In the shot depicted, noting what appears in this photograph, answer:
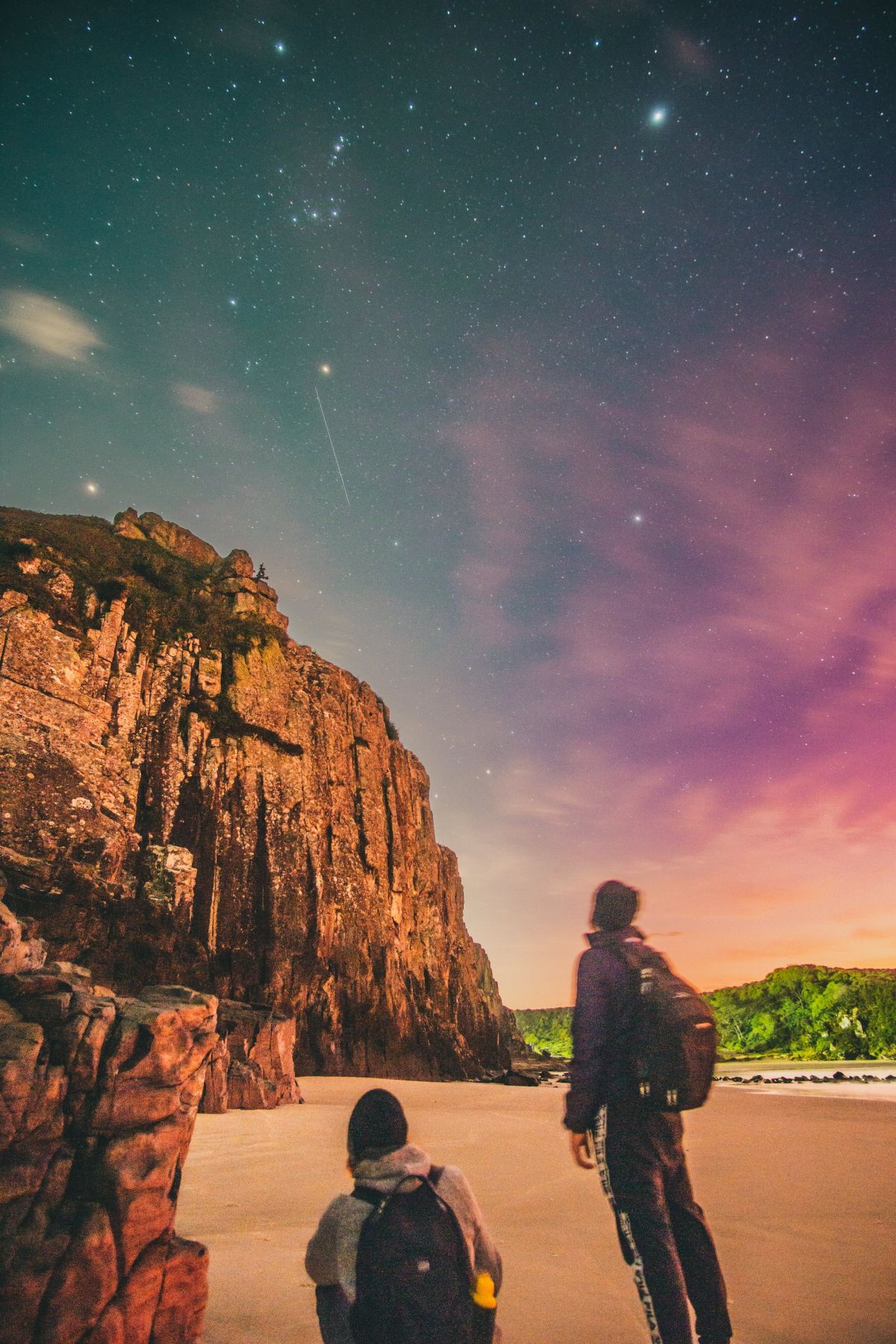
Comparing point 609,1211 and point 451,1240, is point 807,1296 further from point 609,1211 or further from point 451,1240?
point 451,1240

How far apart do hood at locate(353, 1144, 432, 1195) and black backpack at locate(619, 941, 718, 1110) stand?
3.79ft

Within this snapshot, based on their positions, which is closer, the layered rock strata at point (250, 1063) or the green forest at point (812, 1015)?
the layered rock strata at point (250, 1063)

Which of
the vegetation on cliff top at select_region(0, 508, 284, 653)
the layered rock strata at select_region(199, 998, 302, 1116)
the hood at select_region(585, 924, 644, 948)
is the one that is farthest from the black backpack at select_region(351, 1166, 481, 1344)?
the vegetation on cliff top at select_region(0, 508, 284, 653)

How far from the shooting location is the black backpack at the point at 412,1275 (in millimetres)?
2012

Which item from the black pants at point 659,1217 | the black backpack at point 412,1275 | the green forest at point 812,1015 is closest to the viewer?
the black backpack at point 412,1275

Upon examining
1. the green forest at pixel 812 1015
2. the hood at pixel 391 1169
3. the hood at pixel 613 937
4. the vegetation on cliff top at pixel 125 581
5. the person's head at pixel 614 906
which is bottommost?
the green forest at pixel 812 1015

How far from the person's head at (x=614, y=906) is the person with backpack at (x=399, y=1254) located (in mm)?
1416

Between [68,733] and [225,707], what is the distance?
24.9ft

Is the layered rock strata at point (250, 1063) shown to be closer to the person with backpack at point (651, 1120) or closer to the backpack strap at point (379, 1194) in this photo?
the person with backpack at point (651, 1120)

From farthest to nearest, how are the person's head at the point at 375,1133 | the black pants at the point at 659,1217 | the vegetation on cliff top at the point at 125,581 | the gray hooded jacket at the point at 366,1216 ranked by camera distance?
1. the vegetation on cliff top at the point at 125,581
2. the black pants at the point at 659,1217
3. the person's head at the point at 375,1133
4. the gray hooded jacket at the point at 366,1216

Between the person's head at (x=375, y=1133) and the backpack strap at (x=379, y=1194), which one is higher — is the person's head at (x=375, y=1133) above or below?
above

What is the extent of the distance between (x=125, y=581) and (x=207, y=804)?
36.4 ft

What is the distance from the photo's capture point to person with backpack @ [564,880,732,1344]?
2.68 meters

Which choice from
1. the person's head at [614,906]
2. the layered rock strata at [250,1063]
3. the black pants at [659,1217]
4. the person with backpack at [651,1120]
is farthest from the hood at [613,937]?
the layered rock strata at [250,1063]
